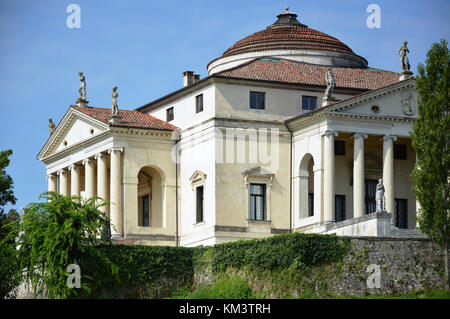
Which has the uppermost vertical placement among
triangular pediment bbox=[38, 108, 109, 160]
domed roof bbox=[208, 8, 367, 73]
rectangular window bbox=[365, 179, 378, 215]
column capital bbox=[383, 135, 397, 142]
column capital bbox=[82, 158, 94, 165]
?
domed roof bbox=[208, 8, 367, 73]

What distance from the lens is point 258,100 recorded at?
8569 cm

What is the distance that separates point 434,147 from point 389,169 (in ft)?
35.9

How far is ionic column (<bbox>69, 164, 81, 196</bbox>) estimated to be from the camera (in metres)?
92.3

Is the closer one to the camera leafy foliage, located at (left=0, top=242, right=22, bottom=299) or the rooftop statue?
leafy foliage, located at (left=0, top=242, right=22, bottom=299)

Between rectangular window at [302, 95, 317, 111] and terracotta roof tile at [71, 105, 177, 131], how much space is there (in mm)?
8482

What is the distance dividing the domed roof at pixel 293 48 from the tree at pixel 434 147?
1958cm

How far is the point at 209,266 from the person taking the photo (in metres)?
76.4

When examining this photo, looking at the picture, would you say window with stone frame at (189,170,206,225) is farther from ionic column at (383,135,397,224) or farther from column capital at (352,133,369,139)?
ionic column at (383,135,397,224)

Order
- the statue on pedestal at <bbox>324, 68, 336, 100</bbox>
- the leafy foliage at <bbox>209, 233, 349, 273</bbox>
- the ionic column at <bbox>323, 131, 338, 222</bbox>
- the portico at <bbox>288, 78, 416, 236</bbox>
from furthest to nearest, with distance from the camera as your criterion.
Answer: the statue on pedestal at <bbox>324, 68, 336, 100</bbox> < the portico at <bbox>288, 78, 416, 236</bbox> < the ionic column at <bbox>323, 131, 338, 222</bbox> < the leafy foliage at <bbox>209, 233, 349, 273</bbox>

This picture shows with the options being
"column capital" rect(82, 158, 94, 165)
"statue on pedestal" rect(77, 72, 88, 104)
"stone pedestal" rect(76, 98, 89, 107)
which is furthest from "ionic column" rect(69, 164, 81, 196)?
"statue on pedestal" rect(77, 72, 88, 104)
